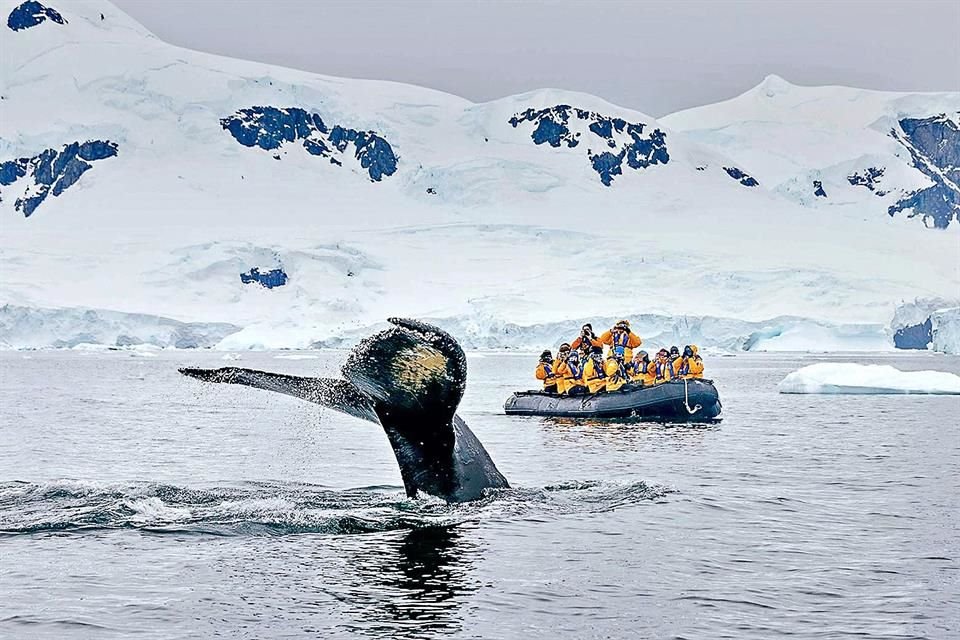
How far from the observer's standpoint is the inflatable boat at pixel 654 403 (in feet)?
74.3

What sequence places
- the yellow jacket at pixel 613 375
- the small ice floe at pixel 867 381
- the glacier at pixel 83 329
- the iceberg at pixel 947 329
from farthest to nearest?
the glacier at pixel 83 329
the iceberg at pixel 947 329
the small ice floe at pixel 867 381
the yellow jacket at pixel 613 375

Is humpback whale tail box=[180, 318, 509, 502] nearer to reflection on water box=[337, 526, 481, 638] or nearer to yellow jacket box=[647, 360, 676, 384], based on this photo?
reflection on water box=[337, 526, 481, 638]

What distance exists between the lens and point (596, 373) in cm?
2339

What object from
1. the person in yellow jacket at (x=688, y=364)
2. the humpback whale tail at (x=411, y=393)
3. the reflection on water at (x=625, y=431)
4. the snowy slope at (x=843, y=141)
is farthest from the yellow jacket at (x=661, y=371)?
the snowy slope at (x=843, y=141)

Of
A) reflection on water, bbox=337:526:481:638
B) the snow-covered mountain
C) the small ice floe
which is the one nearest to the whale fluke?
reflection on water, bbox=337:526:481:638

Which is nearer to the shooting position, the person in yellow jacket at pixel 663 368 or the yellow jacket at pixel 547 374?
the person in yellow jacket at pixel 663 368

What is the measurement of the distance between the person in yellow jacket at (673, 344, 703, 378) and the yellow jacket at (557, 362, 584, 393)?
187 cm

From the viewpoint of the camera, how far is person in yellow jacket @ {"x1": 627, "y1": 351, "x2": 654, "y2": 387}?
2397 cm

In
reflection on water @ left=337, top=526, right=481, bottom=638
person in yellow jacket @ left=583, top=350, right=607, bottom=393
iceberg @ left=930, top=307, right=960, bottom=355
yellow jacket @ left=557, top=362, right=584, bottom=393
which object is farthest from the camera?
iceberg @ left=930, top=307, right=960, bottom=355

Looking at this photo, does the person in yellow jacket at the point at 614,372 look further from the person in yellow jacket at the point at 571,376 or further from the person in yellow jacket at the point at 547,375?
the person in yellow jacket at the point at 547,375

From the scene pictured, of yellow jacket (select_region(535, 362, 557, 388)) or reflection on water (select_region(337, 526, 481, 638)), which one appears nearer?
reflection on water (select_region(337, 526, 481, 638))

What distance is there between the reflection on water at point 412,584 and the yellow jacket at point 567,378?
1519cm

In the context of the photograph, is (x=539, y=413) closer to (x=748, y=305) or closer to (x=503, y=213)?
(x=748, y=305)

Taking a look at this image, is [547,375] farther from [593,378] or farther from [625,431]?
[625,431]
